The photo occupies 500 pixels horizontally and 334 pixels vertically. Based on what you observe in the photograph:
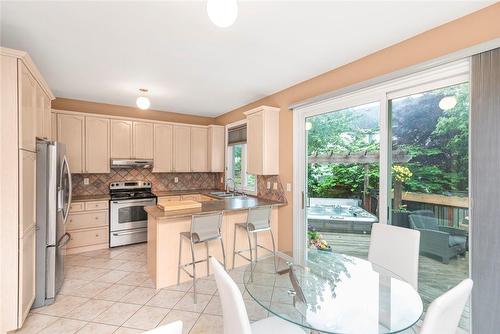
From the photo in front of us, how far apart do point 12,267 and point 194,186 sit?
363cm

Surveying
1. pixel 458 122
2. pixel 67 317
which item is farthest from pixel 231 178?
pixel 458 122

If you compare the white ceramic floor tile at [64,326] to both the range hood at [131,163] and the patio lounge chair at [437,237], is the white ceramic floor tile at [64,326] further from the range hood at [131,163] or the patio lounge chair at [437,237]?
the patio lounge chair at [437,237]

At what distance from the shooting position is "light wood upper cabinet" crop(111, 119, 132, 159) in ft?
13.9

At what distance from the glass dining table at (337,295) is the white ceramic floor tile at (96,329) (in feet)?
4.27

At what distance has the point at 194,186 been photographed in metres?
5.45

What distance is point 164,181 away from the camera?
5.02m

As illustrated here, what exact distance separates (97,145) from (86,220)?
1.28 metres

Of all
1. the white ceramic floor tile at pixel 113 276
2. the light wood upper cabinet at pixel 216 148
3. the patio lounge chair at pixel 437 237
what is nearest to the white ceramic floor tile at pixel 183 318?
the white ceramic floor tile at pixel 113 276

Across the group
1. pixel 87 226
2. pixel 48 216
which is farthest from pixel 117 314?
pixel 87 226

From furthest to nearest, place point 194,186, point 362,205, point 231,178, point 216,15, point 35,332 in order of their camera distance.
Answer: point 194,186
point 231,178
point 362,205
point 35,332
point 216,15

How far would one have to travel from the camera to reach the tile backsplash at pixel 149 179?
4250mm

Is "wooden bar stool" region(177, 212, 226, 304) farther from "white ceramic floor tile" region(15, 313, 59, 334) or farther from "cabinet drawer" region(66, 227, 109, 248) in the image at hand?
"cabinet drawer" region(66, 227, 109, 248)

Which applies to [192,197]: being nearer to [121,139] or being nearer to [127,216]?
[127,216]

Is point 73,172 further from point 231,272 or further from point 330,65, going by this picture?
point 330,65
